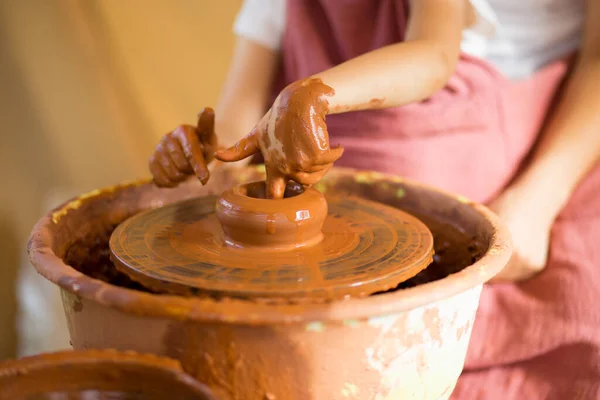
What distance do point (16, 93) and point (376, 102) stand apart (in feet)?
5.43

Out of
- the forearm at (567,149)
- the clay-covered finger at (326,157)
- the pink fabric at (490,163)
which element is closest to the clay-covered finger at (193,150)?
the clay-covered finger at (326,157)

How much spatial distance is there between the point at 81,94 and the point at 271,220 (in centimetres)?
158

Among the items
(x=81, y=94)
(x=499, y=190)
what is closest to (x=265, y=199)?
(x=499, y=190)

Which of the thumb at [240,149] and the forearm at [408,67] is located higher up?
the forearm at [408,67]

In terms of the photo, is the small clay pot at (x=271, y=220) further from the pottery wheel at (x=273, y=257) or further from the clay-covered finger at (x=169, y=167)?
the clay-covered finger at (x=169, y=167)

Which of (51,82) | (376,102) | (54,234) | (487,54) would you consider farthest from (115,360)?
(51,82)

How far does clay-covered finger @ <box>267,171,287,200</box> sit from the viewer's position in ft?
2.43

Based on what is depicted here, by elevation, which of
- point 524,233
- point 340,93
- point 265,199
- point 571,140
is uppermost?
point 340,93

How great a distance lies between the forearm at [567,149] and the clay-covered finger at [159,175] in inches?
26.5

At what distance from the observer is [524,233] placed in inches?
38.1

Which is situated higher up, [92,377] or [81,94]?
[81,94]

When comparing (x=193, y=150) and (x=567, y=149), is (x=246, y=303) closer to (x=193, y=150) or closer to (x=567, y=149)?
(x=193, y=150)

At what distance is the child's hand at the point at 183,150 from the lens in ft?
2.93

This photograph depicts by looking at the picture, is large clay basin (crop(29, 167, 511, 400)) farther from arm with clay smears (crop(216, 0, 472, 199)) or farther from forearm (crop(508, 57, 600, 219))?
forearm (crop(508, 57, 600, 219))
